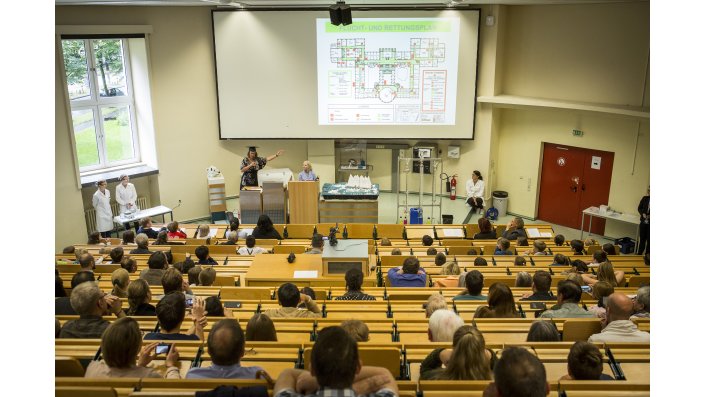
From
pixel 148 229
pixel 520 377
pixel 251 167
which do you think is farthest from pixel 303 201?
pixel 520 377

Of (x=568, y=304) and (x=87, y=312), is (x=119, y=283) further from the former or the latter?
(x=568, y=304)

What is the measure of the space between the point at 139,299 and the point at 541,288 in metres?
4.04

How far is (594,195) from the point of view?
12609 mm

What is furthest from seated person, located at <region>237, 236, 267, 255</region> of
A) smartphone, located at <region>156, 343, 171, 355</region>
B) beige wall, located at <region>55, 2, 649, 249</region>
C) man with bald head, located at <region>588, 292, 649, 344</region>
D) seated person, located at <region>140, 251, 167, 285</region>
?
man with bald head, located at <region>588, 292, 649, 344</region>

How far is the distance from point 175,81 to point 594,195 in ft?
31.7

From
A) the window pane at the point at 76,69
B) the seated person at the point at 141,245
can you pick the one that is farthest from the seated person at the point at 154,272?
the window pane at the point at 76,69

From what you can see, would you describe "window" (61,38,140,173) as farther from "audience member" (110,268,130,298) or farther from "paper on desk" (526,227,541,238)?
"paper on desk" (526,227,541,238)

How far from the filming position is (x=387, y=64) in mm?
13008

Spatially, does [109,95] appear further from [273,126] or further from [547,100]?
[547,100]

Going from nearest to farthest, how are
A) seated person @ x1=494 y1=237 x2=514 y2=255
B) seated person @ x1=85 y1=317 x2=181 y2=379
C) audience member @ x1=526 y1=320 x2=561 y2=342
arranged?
seated person @ x1=85 y1=317 x2=181 y2=379
audience member @ x1=526 y1=320 x2=561 y2=342
seated person @ x1=494 y1=237 x2=514 y2=255

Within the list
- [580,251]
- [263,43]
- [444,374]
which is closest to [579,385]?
[444,374]

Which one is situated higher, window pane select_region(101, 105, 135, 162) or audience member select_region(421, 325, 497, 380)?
window pane select_region(101, 105, 135, 162)

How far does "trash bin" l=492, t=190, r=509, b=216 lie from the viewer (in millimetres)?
13727

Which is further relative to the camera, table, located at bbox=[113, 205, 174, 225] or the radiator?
the radiator
